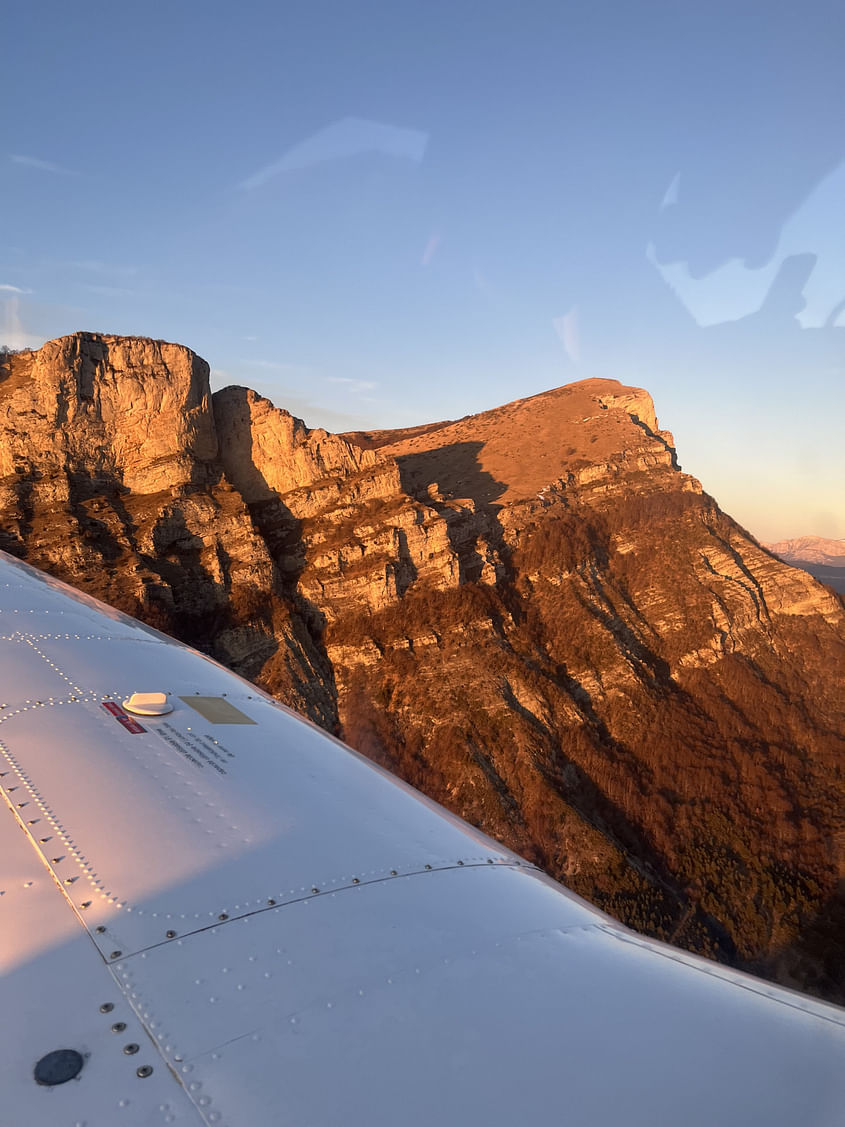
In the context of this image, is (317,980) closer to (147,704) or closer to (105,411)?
(147,704)

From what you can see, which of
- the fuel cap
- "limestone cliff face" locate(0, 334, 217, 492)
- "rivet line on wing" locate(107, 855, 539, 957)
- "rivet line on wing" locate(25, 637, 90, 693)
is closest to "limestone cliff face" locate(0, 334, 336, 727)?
"limestone cliff face" locate(0, 334, 217, 492)

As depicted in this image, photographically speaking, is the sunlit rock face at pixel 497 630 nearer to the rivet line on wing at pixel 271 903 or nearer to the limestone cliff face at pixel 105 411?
the limestone cliff face at pixel 105 411

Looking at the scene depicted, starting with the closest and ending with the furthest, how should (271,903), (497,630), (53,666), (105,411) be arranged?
(271,903), (53,666), (105,411), (497,630)

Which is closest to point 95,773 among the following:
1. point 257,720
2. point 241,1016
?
point 257,720

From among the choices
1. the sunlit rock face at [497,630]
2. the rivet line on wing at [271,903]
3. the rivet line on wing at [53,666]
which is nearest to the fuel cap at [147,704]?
the rivet line on wing at [53,666]

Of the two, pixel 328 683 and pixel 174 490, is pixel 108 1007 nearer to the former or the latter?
pixel 328 683

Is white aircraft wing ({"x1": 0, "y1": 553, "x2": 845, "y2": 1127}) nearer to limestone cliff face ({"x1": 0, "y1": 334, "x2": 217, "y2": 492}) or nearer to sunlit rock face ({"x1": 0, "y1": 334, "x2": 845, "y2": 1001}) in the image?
sunlit rock face ({"x1": 0, "y1": 334, "x2": 845, "y2": 1001})

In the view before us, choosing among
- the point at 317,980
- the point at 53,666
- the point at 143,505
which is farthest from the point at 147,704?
the point at 143,505
